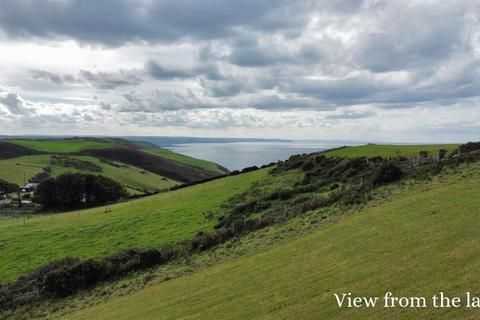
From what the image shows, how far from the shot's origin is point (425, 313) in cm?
1084

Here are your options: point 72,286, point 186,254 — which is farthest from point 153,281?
point 72,286

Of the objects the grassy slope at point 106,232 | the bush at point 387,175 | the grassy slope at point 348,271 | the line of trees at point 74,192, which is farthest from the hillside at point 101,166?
the grassy slope at point 348,271

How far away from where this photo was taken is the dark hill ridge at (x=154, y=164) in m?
170

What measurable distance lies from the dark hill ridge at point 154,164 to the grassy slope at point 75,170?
13531mm

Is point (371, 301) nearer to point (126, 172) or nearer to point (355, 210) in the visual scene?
point (355, 210)

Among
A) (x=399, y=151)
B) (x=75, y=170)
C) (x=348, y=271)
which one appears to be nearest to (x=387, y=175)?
(x=348, y=271)


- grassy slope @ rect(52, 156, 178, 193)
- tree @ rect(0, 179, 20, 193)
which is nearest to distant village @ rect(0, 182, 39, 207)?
tree @ rect(0, 179, 20, 193)

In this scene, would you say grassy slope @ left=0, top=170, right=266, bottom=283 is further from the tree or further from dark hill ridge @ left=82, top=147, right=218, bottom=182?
dark hill ridge @ left=82, top=147, right=218, bottom=182

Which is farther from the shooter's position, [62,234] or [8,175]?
[8,175]

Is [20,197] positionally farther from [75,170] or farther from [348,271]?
[348,271]

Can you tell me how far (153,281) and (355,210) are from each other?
45.8ft

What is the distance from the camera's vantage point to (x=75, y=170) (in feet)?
442

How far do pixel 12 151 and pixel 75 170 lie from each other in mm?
64665

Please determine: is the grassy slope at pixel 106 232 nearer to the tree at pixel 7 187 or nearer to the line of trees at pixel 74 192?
the line of trees at pixel 74 192
